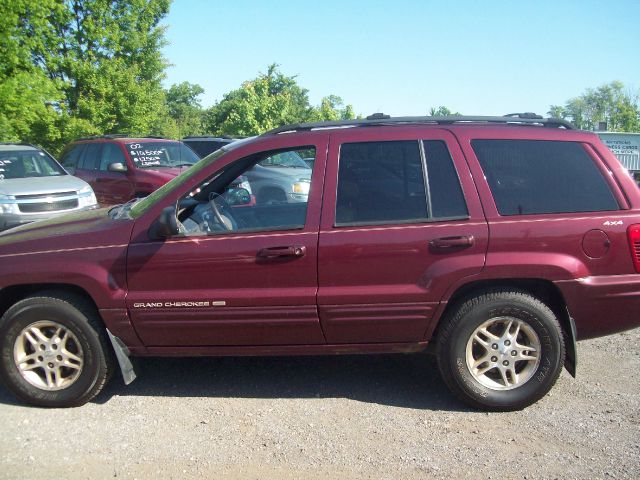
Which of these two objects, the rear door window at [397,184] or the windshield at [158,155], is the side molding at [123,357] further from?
the windshield at [158,155]

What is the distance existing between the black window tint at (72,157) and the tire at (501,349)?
10460 mm

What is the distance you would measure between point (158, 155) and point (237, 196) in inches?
311

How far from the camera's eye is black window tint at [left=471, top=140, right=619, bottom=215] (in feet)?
13.3

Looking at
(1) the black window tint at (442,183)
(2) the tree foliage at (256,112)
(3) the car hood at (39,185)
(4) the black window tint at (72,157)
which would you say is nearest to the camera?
(1) the black window tint at (442,183)

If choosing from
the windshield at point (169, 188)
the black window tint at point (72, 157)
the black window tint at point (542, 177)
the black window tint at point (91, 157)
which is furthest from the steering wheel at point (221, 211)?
the black window tint at point (72, 157)

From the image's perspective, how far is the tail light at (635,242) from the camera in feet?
13.0

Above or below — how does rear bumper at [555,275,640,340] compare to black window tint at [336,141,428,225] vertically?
below

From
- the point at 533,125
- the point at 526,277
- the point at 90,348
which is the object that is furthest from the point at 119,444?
the point at 533,125

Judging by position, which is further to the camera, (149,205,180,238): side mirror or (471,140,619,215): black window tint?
(471,140,619,215): black window tint

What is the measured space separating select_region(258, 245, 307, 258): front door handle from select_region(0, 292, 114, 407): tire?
1.24m

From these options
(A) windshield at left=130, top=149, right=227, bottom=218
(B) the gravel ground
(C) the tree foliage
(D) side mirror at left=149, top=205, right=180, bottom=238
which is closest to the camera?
(B) the gravel ground

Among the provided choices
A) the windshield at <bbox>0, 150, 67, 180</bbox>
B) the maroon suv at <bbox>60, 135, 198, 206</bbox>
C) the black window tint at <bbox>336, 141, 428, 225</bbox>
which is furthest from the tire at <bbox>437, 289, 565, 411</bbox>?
the windshield at <bbox>0, 150, 67, 180</bbox>

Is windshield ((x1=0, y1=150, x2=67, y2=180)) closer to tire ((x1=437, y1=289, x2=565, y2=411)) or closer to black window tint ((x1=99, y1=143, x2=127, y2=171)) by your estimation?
black window tint ((x1=99, y1=143, x2=127, y2=171))

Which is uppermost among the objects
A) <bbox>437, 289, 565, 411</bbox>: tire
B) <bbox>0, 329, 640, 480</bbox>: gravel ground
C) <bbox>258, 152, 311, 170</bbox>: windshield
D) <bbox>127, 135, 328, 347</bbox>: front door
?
<bbox>258, 152, 311, 170</bbox>: windshield
